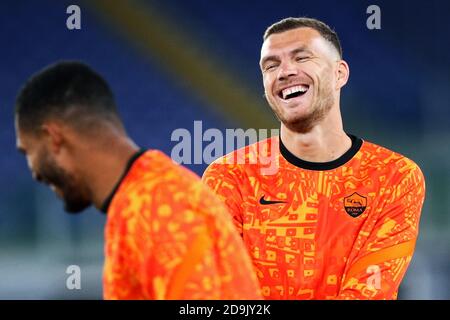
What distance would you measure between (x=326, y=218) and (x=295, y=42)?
0.80 meters

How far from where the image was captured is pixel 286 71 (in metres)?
3.42

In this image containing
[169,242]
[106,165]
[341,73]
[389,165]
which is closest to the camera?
[169,242]

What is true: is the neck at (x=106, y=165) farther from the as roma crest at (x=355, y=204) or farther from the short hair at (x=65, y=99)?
the as roma crest at (x=355, y=204)

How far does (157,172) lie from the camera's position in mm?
2041

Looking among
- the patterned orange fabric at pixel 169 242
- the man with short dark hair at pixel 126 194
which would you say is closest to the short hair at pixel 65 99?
the man with short dark hair at pixel 126 194

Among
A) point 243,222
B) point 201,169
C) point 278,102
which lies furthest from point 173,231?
point 201,169

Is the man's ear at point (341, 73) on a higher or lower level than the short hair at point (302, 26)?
lower

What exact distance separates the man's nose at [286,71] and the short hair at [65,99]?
1461mm

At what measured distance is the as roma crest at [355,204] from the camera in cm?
329

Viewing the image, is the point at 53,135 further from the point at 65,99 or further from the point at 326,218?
the point at 326,218

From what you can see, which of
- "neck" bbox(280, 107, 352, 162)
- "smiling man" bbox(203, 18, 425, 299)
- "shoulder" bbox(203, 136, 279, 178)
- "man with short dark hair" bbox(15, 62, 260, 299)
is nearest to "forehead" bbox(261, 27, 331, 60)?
"smiling man" bbox(203, 18, 425, 299)

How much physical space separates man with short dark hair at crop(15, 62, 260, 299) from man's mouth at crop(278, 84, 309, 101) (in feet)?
4.67

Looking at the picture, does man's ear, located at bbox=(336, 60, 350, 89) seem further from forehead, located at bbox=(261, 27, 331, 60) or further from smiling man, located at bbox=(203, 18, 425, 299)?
forehead, located at bbox=(261, 27, 331, 60)

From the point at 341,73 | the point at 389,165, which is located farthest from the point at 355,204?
the point at 341,73
